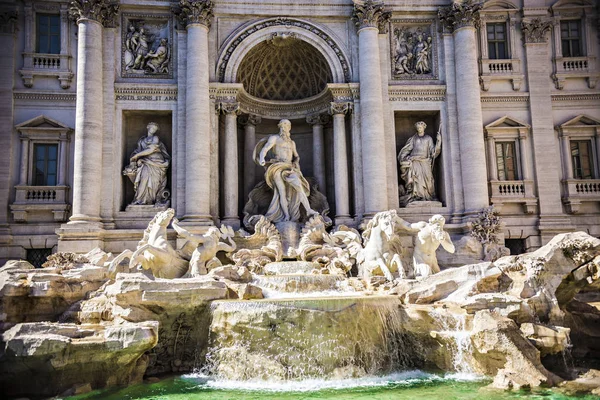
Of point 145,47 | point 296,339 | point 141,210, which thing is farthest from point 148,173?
point 296,339

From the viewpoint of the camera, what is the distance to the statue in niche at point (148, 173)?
722 inches

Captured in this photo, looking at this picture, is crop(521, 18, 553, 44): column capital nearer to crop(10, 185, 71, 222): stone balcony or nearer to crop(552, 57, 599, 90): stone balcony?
crop(552, 57, 599, 90): stone balcony

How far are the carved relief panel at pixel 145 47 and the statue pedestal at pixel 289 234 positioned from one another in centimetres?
691

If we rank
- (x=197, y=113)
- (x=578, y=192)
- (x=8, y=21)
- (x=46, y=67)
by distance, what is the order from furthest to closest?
(x=578, y=192) → (x=46, y=67) → (x=8, y=21) → (x=197, y=113)

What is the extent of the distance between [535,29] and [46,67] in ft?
60.9

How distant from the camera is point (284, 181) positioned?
18641 millimetres

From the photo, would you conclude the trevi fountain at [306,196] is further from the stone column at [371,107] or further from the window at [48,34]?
the window at [48,34]

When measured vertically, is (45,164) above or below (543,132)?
below

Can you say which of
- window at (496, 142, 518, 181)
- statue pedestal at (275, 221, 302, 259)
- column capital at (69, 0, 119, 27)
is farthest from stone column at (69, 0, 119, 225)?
window at (496, 142, 518, 181)

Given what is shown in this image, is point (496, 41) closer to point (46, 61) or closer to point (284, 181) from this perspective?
point (284, 181)

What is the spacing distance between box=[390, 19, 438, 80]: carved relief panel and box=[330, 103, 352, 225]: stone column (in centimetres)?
269

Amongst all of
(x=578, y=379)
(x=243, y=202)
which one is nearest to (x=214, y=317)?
(x=578, y=379)

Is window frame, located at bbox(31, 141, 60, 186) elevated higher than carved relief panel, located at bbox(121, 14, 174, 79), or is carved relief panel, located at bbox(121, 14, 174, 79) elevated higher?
carved relief panel, located at bbox(121, 14, 174, 79)

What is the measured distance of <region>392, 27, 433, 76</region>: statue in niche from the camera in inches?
787
